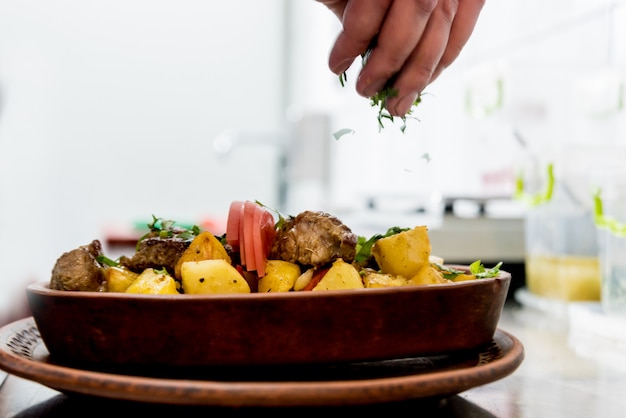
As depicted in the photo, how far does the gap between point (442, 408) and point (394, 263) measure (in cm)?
21

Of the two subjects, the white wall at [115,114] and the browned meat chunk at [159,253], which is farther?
the white wall at [115,114]

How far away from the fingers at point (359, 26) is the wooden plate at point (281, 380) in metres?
0.49

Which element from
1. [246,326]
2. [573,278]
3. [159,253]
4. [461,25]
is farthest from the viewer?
[573,278]

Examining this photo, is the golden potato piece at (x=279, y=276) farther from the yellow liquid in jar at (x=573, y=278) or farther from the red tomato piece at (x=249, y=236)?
the yellow liquid in jar at (x=573, y=278)

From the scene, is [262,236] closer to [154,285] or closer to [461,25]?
[154,285]

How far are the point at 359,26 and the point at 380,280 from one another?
39cm

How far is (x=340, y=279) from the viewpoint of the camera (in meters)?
0.89

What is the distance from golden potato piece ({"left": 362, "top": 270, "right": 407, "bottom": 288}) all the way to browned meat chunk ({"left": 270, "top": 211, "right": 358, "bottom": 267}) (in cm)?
A: 4

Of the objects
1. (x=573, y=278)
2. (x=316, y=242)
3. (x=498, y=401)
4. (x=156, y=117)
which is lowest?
(x=498, y=401)

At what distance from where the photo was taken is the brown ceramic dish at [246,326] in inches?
30.4

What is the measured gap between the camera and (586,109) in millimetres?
2152

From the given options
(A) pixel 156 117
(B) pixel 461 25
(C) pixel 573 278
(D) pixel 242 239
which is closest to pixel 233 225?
(D) pixel 242 239

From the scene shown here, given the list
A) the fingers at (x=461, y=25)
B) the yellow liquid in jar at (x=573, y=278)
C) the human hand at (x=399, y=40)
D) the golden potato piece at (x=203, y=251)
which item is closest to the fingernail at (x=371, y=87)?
the human hand at (x=399, y=40)

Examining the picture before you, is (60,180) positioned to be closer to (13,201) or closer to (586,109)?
(13,201)
